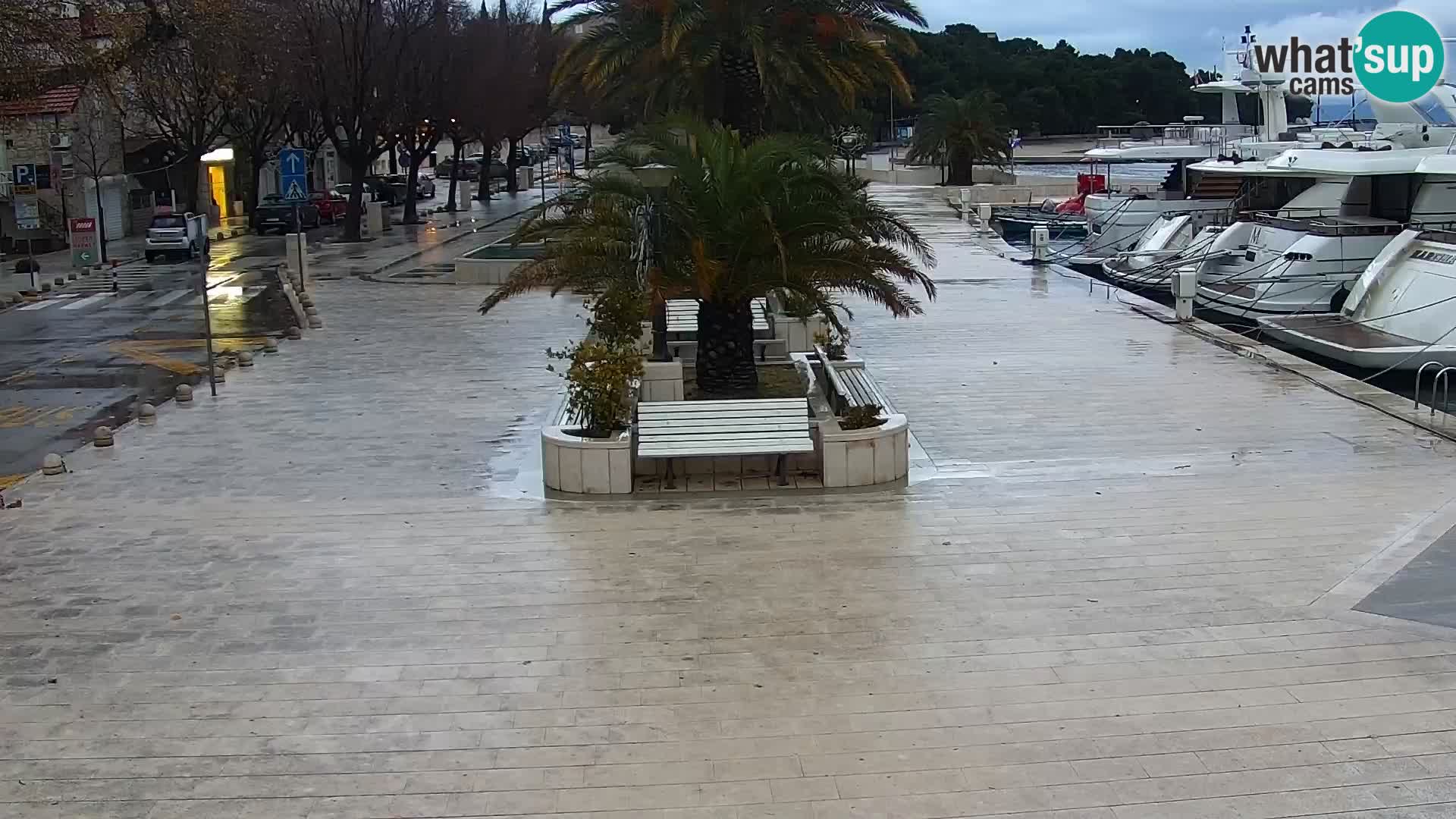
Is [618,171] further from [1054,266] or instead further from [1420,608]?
[1054,266]

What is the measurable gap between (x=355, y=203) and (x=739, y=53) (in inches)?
818

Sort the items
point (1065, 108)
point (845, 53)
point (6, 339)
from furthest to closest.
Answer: point (1065, 108) < point (845, 53) < point (6, 339)

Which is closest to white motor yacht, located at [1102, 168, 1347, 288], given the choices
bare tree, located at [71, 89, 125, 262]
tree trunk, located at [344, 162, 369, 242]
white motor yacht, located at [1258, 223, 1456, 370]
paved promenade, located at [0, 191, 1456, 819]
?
white motor yacht, located at [1258, 223, 1456, 370]

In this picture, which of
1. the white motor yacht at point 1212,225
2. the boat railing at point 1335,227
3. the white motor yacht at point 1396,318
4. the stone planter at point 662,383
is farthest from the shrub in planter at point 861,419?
the white motor yacht at point 1212,225

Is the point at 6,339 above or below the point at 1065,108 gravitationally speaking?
below

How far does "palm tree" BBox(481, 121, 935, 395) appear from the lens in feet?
41.6

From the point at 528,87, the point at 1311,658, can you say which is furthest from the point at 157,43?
the point at 528,87

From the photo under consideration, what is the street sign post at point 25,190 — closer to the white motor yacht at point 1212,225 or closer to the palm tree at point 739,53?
the palm tree at point 739,53

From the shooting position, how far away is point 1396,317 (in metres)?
22.3

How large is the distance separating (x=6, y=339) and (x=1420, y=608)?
2151cm

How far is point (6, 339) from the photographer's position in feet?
75.4

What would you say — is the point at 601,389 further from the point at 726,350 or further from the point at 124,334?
the point at 124,334

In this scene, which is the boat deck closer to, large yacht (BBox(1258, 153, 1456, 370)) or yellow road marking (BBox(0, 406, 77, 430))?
large yacht (BBox(1258, 153, 1456, 370))

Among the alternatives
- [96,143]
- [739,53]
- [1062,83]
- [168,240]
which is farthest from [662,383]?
[1062,83]
